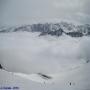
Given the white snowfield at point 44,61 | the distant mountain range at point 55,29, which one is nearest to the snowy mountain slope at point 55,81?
the white snowfield at point 44,61

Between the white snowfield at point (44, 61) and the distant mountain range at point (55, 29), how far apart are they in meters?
0.04

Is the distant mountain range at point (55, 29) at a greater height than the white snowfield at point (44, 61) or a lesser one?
greater

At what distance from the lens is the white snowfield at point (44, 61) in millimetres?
2264

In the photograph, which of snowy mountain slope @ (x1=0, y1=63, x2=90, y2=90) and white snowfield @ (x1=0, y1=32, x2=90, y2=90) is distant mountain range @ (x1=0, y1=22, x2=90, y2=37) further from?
snowy mountain slope @ (x1=0, y1=63, x2=90, y2=90)

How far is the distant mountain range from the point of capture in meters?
2.33

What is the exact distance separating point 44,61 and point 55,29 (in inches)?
13.7

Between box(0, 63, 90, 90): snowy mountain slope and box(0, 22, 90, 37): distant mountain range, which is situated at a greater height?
box(0, 22, 90, 37): distant mountain range

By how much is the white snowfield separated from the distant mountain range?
43 millimetres

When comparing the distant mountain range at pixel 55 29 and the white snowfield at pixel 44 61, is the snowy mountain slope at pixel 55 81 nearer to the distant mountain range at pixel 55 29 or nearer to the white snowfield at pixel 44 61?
the white snowfield at pixel 44 61

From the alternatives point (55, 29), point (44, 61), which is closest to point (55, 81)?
point (44, 61)

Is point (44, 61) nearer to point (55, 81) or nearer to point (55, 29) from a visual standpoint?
point (55, 81)

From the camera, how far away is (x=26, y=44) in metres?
2.33

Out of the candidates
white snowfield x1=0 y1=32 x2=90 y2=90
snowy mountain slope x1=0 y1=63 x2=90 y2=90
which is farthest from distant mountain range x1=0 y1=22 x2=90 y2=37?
snowy mountain slope x1=0 y1=63 x2=90 y2=90

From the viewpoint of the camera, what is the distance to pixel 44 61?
7.57 ft
